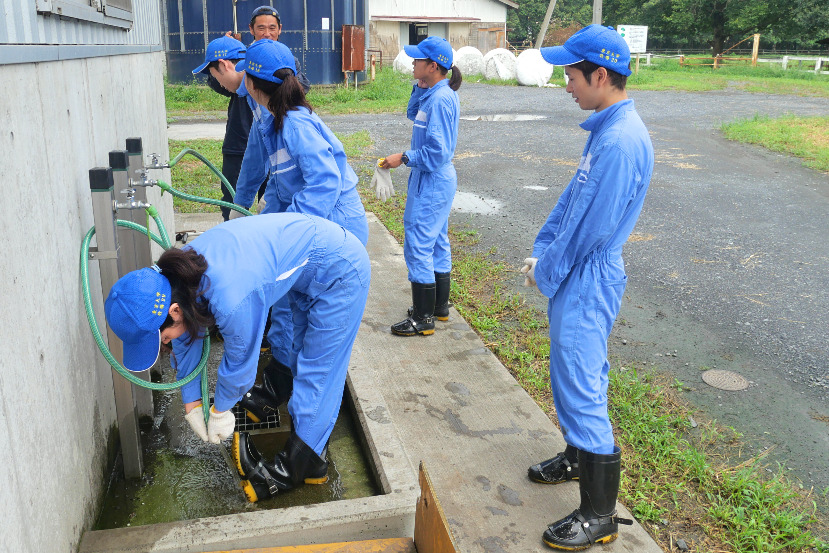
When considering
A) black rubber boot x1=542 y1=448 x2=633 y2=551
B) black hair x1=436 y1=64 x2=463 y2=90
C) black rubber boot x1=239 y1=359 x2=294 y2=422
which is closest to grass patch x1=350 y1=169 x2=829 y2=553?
black rubber boot x1=542 y1=448 x2=633 y2=551

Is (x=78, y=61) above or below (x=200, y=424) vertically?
above

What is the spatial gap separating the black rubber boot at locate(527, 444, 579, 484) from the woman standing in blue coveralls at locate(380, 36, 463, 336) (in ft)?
5.48

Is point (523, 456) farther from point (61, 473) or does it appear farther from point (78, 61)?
point (78, 61)

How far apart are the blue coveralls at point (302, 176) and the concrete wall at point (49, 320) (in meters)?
0.79

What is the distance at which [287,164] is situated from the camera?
3.44 metres

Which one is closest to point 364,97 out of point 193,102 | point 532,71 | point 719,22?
point 193,102

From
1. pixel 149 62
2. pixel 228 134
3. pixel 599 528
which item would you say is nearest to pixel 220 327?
pixel 599 528

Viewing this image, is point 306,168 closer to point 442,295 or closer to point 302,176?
point 302,176

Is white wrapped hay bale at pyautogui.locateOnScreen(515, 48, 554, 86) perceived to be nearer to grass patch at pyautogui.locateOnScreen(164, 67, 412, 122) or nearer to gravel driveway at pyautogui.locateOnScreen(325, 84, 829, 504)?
grass patch at pyautogui.locateOnScreen(164, 67, 412, 122)

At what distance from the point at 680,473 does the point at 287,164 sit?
2.40m

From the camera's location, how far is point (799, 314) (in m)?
5.14

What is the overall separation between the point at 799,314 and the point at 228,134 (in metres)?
4.42

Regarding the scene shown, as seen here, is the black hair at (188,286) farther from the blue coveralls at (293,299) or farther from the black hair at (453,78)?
the black hair at (453,78)

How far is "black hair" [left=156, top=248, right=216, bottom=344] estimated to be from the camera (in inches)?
84.5
